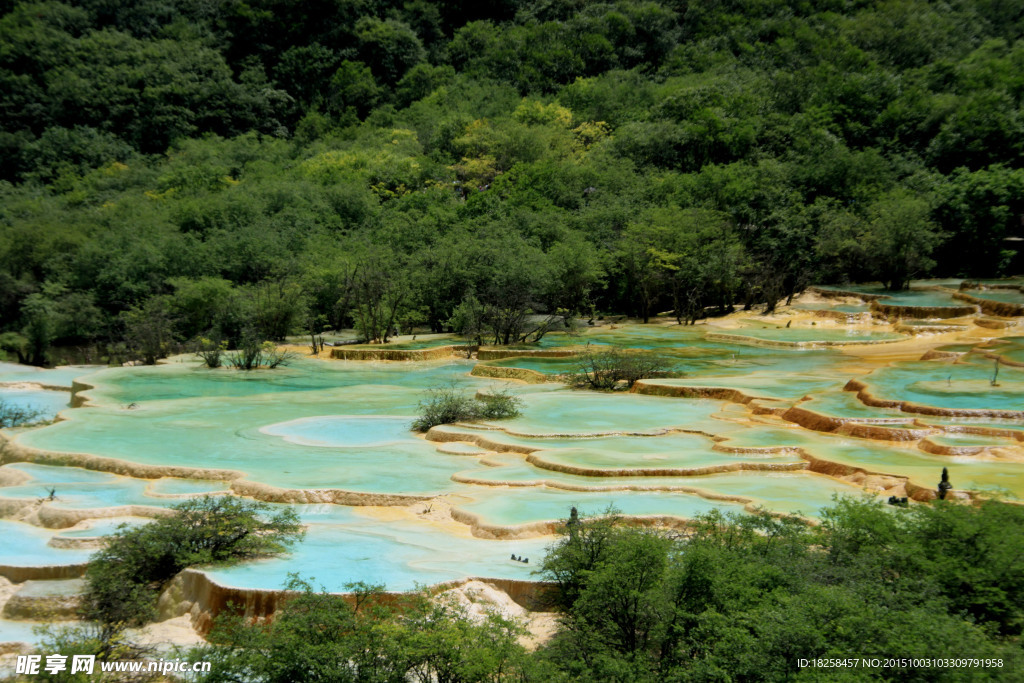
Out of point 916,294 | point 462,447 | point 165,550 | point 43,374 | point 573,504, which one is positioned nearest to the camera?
point 165,550

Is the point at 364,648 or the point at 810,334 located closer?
the point at 364,648

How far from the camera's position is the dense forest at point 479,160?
28938mm

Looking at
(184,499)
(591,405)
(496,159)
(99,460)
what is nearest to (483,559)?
(184,499)

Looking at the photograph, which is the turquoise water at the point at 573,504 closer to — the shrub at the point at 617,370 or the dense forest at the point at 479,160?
the shrub at the point at 617,370

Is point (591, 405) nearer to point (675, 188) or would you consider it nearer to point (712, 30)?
point (675, 188)

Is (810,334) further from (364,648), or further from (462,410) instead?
(364,648)

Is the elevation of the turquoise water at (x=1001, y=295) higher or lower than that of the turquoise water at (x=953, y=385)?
higher

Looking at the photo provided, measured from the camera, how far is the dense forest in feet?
94.9

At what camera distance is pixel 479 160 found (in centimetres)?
3919

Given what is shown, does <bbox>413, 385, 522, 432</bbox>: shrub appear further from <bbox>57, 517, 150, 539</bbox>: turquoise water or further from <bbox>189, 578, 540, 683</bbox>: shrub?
<bbox>189, 578, 540, 683</bbox>: shrub

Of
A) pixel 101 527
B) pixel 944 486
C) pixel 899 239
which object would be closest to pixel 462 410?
pixel 101 527

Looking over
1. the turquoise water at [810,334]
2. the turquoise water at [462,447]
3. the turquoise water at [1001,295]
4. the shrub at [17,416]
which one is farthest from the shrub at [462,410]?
the turquoise water at [1001,295]

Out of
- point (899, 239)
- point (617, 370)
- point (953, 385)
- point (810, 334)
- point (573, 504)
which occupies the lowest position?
point (573, 504)

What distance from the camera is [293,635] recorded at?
22.0 ft
